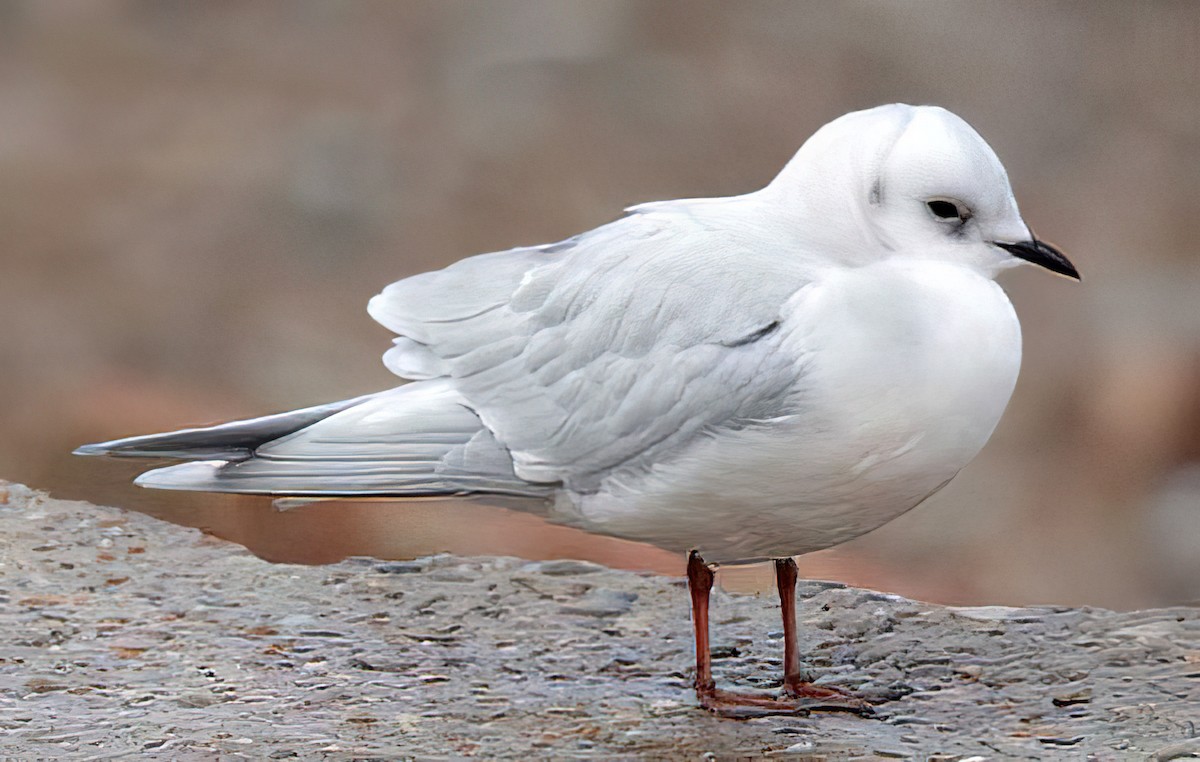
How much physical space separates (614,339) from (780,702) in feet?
1.93

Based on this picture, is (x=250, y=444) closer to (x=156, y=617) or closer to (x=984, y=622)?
(x=156, y=617)

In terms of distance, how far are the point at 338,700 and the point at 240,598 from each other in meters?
0.51

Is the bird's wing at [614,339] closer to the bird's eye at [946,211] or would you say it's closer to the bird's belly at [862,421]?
the bird's belly at [862,421]

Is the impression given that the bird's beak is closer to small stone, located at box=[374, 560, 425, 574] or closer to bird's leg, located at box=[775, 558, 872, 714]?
bird's leg, located at box=[775, 558, 872, 714]

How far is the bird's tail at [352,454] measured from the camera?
2.37m

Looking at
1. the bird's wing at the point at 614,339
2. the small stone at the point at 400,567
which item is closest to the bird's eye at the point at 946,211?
the bird's wing at the point at 614,339

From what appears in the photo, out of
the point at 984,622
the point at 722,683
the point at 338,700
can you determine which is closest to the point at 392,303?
the point at 338,700

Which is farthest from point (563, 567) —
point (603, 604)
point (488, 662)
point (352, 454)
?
point (352, 454)

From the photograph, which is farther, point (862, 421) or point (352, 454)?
point (352, 454)

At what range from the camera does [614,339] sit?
7.72 feet

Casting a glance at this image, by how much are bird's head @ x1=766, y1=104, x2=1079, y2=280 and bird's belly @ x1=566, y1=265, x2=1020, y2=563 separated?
2.5 inches

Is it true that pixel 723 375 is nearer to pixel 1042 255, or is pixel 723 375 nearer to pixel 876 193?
pixel 876 193

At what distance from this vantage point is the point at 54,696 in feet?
8.35

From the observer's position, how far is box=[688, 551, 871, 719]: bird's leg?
2.48m
